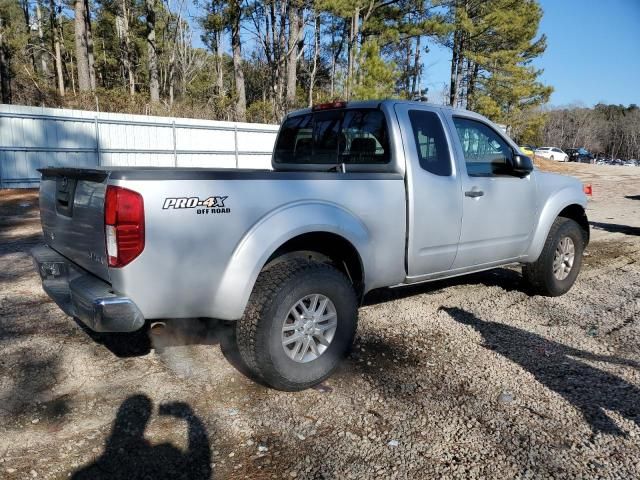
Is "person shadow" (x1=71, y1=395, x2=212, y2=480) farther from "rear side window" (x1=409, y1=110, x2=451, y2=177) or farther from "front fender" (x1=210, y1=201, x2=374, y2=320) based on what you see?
"rear side window" (x1=409, y1=110, x2=451, y2=177)

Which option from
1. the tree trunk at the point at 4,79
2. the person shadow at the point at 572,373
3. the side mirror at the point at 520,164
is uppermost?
the tree trunk at the point at 4,79

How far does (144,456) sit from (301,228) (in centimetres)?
150

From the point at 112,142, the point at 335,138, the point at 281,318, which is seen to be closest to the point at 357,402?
the point at 281,318

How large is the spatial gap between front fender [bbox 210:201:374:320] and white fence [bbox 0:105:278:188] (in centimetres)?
1394

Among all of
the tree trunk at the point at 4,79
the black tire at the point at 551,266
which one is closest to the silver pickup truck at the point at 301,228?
the black tire at the point at 551,266

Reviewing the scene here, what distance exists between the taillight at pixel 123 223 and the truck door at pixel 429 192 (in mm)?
1953

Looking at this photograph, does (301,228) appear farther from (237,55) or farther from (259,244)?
(237,55)

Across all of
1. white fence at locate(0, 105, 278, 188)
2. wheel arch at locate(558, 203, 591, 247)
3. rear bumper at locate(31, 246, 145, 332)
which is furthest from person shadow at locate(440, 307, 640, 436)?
white fence at locate(0, 105, 278, 188)

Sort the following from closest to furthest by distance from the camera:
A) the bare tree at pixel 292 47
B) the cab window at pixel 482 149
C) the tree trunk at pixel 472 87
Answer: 1. the cab window at pixel 482 149
2. the bare tree at pixel 292 47
3. the tree trunk at pixel 472 87

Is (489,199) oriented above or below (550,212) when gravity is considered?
above

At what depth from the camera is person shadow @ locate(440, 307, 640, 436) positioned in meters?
2.95

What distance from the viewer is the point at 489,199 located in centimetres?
431

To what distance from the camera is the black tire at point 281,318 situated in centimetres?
295

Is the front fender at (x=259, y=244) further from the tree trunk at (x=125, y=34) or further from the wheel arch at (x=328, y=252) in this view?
the tree trunk at (x=125, y=34)
